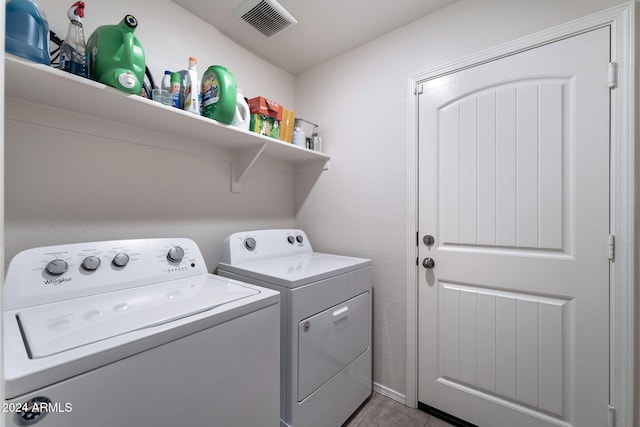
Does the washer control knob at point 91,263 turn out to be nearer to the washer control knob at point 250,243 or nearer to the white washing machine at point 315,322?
the white washing machine at point 315,322

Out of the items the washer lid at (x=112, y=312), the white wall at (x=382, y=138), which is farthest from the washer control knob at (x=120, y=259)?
the white wall at (x=382, y=138)

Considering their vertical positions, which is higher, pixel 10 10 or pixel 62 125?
pixel 10 10

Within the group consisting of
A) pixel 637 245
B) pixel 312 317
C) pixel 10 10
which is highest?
pixel 10 10

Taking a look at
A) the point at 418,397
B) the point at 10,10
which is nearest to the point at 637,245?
the point at 418,397

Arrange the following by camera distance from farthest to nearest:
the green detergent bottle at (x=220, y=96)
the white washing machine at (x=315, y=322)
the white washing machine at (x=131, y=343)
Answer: the green detergent bottle at (x=220, y=96) < the white washing machine at (x=315, y=322) < the white washing machine at (x=131, y=343)

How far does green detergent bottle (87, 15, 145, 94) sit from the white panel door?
5.02 feet

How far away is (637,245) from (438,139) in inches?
39.4

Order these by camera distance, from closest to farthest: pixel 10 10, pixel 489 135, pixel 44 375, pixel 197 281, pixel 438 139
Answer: pixel 44 375 → pixel 10 10 → pixel 197 281 → pixel 489 135 → pixel 438 139

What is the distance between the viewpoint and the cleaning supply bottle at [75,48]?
995 mm

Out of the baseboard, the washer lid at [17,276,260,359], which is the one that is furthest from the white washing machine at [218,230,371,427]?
the washer lid at [17,276,260,359]

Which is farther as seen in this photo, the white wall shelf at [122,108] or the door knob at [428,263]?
the door knob at [428,263]

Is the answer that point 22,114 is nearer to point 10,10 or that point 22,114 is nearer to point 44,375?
point 10,10

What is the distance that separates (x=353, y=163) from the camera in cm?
201

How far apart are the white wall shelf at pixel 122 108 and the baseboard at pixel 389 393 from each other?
1678mm
